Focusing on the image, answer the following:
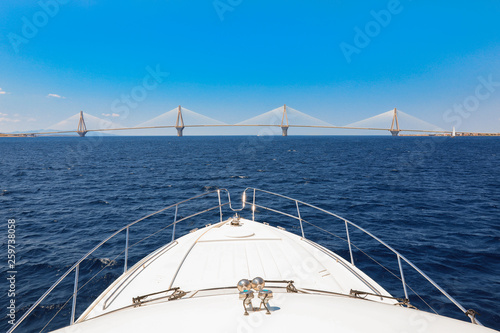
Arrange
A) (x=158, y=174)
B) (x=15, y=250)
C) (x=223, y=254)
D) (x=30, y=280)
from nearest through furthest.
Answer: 1. (x=223, y=254)
2. (x=30, y=280)
3. (x=15, y=250)
4. (x=158, y=174)

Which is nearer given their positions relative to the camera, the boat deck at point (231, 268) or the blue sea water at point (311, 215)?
the boat deck at point (231, 268)

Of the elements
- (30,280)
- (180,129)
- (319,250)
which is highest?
(180,129)

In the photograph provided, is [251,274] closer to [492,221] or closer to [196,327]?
[196,327]

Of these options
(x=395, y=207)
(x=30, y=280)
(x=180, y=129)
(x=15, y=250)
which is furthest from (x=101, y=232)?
(x=180, y=129)

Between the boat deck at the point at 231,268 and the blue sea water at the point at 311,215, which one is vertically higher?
the boat deck at the point at 231,268

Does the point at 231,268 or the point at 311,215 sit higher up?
the point at 231,268

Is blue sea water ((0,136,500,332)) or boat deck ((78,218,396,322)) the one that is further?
blue sea water ((0,136,500,332))

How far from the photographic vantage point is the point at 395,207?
1430 centimetres

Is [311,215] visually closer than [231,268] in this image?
No

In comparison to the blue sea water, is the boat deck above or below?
above

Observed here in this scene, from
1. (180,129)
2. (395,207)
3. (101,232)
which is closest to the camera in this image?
(101,232)

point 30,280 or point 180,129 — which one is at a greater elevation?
point 180,129

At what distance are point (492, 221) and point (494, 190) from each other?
9.17m

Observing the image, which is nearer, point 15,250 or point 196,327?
point 196,327
